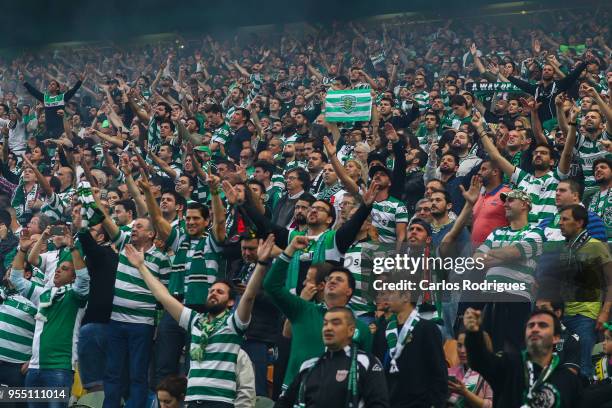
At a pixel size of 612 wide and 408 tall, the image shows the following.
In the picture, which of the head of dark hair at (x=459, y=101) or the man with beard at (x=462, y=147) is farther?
the head of dark hair at (x=459, y=101)

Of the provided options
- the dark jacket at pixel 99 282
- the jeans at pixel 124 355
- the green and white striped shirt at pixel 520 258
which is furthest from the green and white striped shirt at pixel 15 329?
the green and white striped shirt at pixel 520 258

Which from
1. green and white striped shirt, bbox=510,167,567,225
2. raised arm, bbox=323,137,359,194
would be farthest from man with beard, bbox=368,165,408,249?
green and white striped shirt, bbox=510,167,567,225

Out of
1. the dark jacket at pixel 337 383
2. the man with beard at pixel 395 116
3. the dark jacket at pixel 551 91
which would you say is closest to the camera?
the dark jacket at pixel 337 383

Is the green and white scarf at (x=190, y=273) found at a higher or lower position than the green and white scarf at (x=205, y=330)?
higher

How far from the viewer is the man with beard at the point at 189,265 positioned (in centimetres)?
1003

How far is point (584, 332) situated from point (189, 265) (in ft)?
11.6

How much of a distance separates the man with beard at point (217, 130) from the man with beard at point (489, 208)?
537 cm

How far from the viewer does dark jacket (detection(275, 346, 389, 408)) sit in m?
7.19

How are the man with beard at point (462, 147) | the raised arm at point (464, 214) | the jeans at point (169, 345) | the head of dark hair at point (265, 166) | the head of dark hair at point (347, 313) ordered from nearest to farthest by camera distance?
1. the head of dark hair at point (347, 313)
2. the raised arm at point (464, 214)
3. the jeans at point (169, 345)
4. the man with beard at point (462, 147)
5. the head of dark hair at point (265, 166)

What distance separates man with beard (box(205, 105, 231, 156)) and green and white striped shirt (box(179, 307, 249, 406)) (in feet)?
23.4

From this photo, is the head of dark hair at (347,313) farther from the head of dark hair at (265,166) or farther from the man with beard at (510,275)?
the head of dark hair at (265,166)

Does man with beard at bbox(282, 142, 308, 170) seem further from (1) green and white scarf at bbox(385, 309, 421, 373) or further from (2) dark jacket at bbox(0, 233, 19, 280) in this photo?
(1) green and white scarf at bbox(385, 309, 421, 373)

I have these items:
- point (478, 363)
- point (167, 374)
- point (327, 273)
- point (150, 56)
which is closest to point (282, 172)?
point (167, 374)

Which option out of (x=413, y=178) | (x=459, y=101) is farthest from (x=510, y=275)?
(x=459, y=101)
